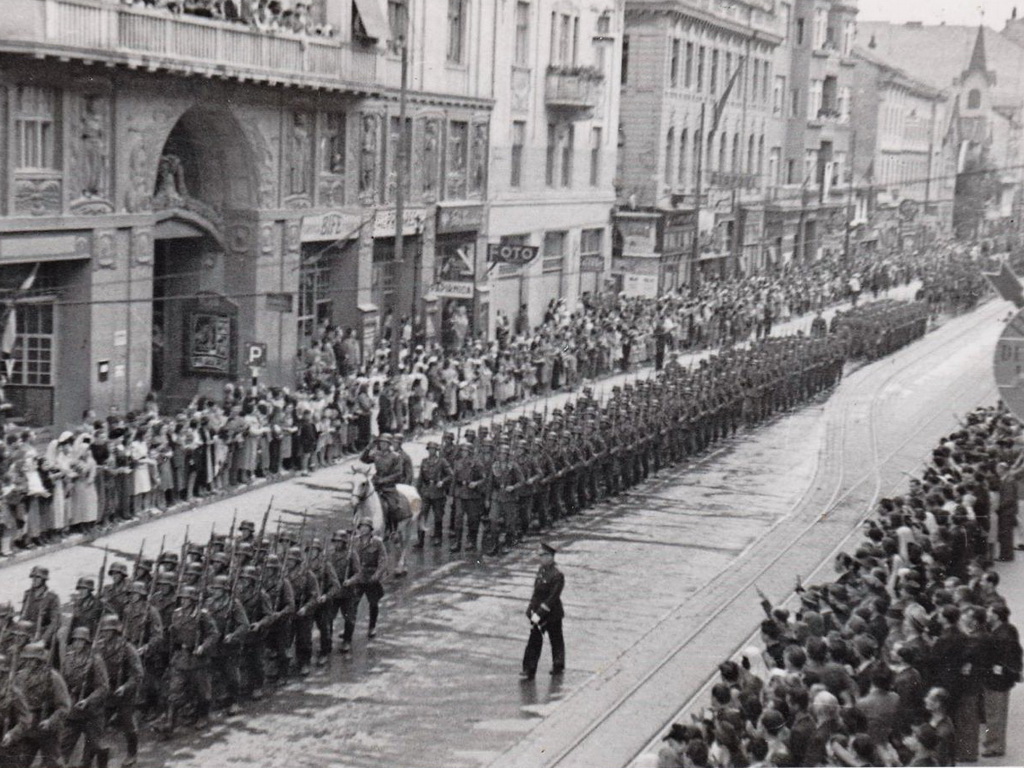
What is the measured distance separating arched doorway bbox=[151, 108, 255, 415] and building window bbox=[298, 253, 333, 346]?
8.99 feet

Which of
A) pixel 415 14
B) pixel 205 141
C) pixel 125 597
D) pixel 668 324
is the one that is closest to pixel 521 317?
pixel 668 324

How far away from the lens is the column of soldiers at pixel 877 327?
2035 inches

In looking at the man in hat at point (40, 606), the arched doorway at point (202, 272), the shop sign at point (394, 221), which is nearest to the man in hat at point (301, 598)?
the man in hat at point (40, 606)

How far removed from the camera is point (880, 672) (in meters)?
12.4

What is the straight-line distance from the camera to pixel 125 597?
49.4 feet

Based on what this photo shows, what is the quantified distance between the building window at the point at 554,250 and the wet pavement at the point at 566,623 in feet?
62.4

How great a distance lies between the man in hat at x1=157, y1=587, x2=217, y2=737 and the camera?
15211mm

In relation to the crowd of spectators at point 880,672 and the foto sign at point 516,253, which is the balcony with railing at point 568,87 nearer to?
the foto sign at point 516,253

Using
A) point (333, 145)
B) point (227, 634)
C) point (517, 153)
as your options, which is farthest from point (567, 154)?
point (227, 634)

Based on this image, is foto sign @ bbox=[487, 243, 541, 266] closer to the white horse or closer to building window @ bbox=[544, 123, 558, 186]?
building window @ bbox=[544, 123, 558, 186]

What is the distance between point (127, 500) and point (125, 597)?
8.60 metres

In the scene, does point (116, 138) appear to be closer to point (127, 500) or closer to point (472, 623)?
point (127, 500)

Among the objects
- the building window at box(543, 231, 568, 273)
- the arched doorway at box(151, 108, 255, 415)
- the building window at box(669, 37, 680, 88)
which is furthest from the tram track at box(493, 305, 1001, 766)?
the building window at box(669, 37, 680, 88)

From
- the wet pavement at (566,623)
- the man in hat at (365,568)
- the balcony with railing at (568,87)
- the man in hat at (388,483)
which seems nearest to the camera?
the wet pavement at (566,623)
